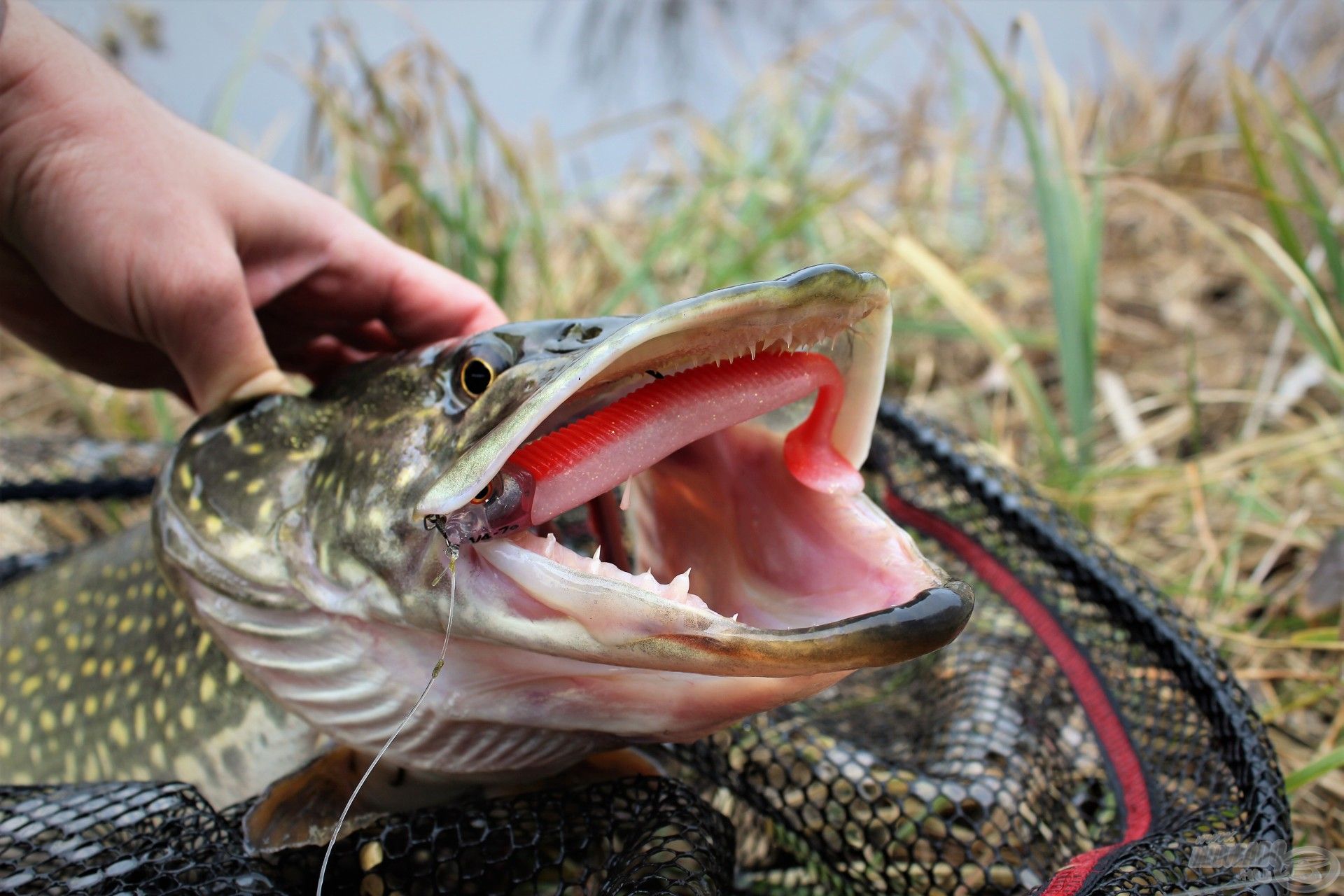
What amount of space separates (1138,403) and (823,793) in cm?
163

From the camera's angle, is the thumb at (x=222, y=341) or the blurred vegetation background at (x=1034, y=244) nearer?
the thumb at (x=222, y=341)

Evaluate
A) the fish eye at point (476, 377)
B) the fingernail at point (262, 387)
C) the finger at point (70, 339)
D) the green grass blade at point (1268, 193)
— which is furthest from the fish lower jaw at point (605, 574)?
the green grass blade at point (1268, 193)

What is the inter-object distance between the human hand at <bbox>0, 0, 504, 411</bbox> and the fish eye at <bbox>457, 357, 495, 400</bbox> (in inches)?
16.9

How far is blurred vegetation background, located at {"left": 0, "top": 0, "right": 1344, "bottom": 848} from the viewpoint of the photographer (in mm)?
1682

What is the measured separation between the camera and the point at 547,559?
30.8 inches

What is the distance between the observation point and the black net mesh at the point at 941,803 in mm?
887

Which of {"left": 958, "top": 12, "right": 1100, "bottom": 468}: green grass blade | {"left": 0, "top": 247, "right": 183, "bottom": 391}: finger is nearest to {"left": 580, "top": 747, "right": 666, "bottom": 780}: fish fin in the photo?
{"left": 0, "top": 247, "right": 183, "bottom": 391}: finger

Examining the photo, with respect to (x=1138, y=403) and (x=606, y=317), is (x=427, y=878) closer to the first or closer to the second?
(x=606, y=317)

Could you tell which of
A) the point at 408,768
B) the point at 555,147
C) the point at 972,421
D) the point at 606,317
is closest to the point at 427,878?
the point at 408,768

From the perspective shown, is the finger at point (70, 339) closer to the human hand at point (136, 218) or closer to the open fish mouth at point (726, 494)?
the human hand at point (136, 218)

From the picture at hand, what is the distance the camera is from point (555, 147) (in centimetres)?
380

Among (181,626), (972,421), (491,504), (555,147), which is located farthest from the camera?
(555,147)

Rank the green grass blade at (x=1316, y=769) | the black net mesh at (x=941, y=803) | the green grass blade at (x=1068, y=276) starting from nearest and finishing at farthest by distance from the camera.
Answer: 1. the black net mesh at (x=941, y=803)
2. the green grass blade at (x=1316, y=769)
3. the green grass blade at (x=1068, y=276)

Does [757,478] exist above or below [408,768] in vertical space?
above
